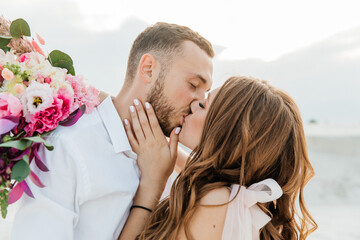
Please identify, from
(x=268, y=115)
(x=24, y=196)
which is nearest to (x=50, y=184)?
(x=24, y=196)

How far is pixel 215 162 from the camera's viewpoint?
226cm

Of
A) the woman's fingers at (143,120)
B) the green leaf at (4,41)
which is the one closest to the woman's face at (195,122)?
the woman's fingers at (143,120)

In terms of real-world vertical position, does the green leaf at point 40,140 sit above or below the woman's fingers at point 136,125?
above

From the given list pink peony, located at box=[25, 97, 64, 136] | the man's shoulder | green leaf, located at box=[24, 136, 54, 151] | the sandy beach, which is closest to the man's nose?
the man's shoulder

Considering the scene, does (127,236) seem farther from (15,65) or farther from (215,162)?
(15,65)

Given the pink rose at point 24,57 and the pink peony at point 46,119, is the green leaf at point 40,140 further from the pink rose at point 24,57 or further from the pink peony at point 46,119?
the pink rose at point 24,57

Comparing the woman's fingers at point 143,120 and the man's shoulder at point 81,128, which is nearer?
the man's shoulder at point 81,128

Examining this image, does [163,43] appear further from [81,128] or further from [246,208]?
[246,208]

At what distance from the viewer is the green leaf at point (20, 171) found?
6.20ft

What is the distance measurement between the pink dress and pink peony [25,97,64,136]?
110 cm

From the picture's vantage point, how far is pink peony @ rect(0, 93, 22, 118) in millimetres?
1990

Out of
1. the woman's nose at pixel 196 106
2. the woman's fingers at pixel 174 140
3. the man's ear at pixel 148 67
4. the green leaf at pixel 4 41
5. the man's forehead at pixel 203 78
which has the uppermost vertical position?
the green leaf at pixel 4 41

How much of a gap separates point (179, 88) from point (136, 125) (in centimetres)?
41

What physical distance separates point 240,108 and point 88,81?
3.27 ft
